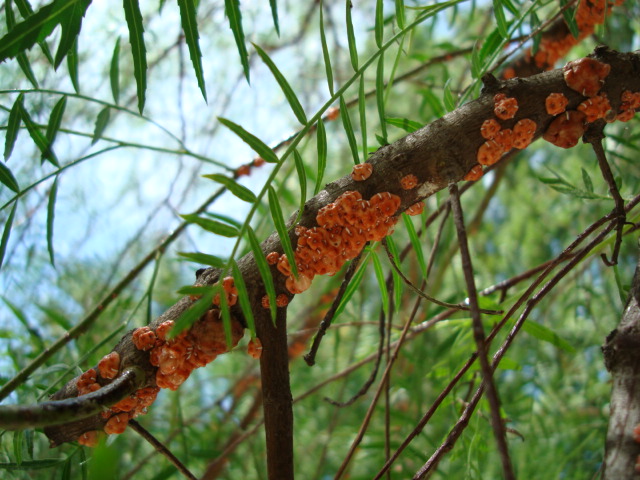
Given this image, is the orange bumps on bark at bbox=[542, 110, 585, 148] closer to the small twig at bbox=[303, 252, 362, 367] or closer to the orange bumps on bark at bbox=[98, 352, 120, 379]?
the small twig at bbox=[303, 252, 362, 367]

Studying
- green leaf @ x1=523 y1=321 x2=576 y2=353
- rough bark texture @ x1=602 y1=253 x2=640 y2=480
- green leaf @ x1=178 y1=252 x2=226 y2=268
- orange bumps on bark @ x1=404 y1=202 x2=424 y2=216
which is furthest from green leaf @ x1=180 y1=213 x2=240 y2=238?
green leaf @ x1=523 y1=321 x2=576 y2=353

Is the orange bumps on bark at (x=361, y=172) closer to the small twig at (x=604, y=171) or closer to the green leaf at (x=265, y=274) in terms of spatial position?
the green leaf at (x=265, y=274)

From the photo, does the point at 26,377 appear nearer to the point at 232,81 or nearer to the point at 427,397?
the point at 427,397

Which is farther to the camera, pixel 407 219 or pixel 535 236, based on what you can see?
pixel 535 236

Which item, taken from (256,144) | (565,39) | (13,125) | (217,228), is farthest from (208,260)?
(565,39)

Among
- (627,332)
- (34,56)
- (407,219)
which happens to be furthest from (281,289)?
(34,56)

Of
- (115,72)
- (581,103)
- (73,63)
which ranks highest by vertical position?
(115,72)

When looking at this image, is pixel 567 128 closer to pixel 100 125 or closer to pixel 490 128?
pixel 490 128
